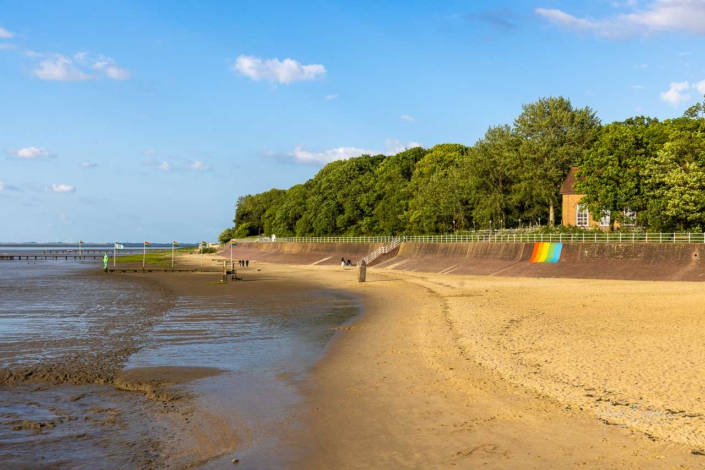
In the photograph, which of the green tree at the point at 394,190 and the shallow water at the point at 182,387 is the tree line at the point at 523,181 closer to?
the green tree at the point at 394,190

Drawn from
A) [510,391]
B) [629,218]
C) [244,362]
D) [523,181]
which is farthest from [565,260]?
[510,391]

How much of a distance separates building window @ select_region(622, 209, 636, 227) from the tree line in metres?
0.83

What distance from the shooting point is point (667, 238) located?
4756cm

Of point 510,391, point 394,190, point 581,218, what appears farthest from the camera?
point 394,190

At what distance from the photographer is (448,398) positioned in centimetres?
1223

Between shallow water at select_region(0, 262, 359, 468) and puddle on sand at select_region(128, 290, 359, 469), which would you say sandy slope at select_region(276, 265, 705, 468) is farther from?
shallow water at select_region(0, 262, 359, 468)

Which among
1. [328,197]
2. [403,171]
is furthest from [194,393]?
[328,197]

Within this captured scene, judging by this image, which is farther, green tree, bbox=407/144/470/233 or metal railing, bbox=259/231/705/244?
green tree, bbox=407/144/470/233

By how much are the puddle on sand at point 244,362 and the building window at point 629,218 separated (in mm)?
36633

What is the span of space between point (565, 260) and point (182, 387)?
43721mm

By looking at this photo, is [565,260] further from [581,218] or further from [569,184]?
[569,184]

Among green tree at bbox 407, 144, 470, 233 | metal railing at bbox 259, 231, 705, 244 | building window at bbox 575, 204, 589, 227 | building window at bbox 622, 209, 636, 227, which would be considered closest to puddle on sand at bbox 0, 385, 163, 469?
metal railing at bbox 259, 231, 705, 244

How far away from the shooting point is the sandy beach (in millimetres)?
9094

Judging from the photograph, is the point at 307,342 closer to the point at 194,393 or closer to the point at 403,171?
the point at 194,393
